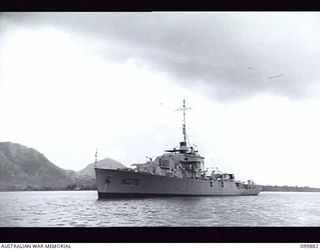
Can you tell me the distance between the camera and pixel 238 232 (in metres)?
5.76

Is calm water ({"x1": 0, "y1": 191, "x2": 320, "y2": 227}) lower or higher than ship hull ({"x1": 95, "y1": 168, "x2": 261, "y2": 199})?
lower

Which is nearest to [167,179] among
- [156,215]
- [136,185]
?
[136,185]

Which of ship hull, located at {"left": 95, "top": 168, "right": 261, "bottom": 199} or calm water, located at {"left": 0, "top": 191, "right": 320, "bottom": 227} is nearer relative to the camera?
calm water, located at {"left": 0, "top": 191, "right": 320, "bottom": 227}

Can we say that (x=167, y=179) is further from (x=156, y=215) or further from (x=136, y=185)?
(x=156, y=215)

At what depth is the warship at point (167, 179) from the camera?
21.7 meters

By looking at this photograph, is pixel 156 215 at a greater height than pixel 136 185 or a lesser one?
lesser

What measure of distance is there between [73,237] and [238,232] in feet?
9.17

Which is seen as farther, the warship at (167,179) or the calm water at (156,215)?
the warship at (167,179)

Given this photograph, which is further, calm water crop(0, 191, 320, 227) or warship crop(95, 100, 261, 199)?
warship crop(95, 100, 261, 199)

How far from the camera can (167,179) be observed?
77.8ft

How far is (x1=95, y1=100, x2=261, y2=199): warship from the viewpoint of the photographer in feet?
71.2

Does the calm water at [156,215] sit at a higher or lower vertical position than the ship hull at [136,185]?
lower
